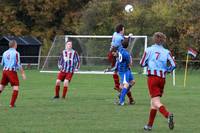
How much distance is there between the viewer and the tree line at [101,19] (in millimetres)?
51250

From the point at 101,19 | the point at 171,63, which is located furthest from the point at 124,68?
the point at 101,19

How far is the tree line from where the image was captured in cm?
5125

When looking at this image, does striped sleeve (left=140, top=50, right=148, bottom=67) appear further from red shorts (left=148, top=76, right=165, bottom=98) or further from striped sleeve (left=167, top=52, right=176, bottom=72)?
striped sleeve (left=167, top=52, right=176, bottom=72)

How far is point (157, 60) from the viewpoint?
1362 centimetres

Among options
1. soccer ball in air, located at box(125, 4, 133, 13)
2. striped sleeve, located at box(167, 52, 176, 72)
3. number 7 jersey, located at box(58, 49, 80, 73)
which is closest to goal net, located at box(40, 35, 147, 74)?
soccer ball in air, located at box(125, 4, 133, 13)

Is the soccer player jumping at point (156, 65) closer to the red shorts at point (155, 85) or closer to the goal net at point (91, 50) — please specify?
the red shorts at point (155, 85)

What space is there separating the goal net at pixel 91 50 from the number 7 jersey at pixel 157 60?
32.1 meters

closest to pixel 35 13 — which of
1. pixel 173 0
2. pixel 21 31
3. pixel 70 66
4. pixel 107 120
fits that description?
pixel 21 31

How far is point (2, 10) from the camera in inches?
2458

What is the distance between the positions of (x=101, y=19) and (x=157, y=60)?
43.0m

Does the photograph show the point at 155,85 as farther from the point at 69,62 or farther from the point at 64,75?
the point at 64,75

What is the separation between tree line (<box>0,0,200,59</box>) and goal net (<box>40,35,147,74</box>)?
17.8 feet

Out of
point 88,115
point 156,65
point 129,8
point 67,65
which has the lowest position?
point 88,115

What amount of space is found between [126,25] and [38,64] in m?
7.96
